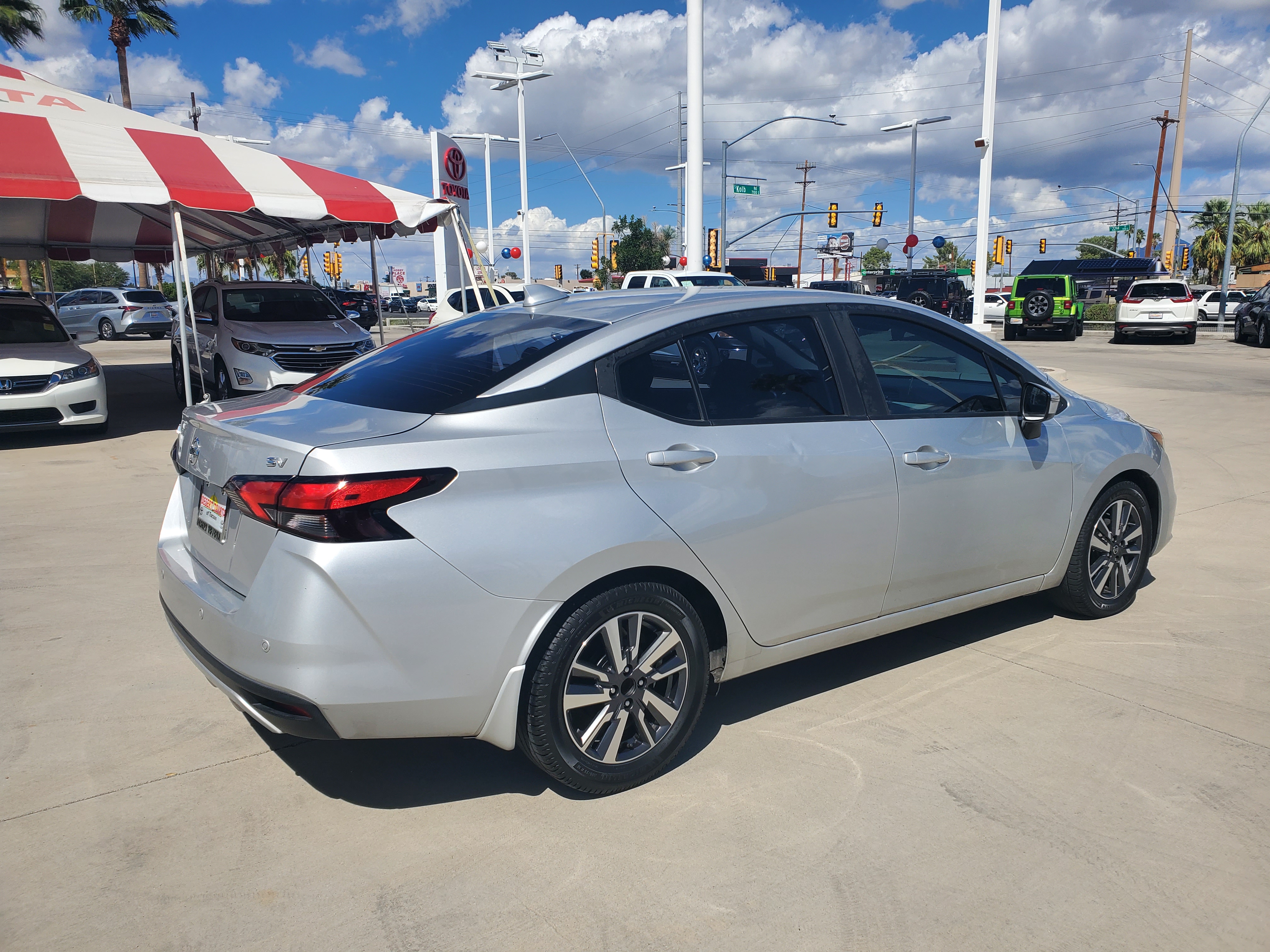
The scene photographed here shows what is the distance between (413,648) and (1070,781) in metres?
Answer: 2.25

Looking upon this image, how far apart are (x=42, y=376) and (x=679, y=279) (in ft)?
38.3

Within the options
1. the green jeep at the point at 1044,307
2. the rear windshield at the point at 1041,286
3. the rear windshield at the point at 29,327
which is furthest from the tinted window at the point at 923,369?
the rear windshield at the point at 1041,286

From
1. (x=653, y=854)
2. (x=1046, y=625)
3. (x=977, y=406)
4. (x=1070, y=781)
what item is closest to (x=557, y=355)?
(x=653, y=854)

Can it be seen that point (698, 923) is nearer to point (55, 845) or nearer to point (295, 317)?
point (55, 845)

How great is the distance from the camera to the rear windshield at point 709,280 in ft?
57.6

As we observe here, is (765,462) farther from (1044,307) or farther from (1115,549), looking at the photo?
(1044,307)

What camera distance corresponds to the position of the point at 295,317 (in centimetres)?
1274

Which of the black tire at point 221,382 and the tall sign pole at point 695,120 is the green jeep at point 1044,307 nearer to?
the tall sign pole at point 695,120

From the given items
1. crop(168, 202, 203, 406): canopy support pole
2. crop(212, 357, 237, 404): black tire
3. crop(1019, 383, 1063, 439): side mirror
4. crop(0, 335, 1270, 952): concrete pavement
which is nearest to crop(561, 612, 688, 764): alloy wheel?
crop(0, 335, 1270, 952): concrete pavement

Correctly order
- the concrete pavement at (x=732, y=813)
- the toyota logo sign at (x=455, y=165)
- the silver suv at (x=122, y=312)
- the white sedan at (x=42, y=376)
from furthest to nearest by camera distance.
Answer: the silver suv at (x=122, y=312)
the toyota logo sign at (x=455, y=165)
the white sedan at (x=42, y=376)
the concrete pavement at (x=732, y=813)

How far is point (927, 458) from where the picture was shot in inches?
144

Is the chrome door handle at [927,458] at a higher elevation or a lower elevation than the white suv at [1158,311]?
lower

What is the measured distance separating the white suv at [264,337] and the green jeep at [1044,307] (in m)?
22.7

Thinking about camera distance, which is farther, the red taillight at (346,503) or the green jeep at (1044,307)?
the green jeep at (1044,307)
